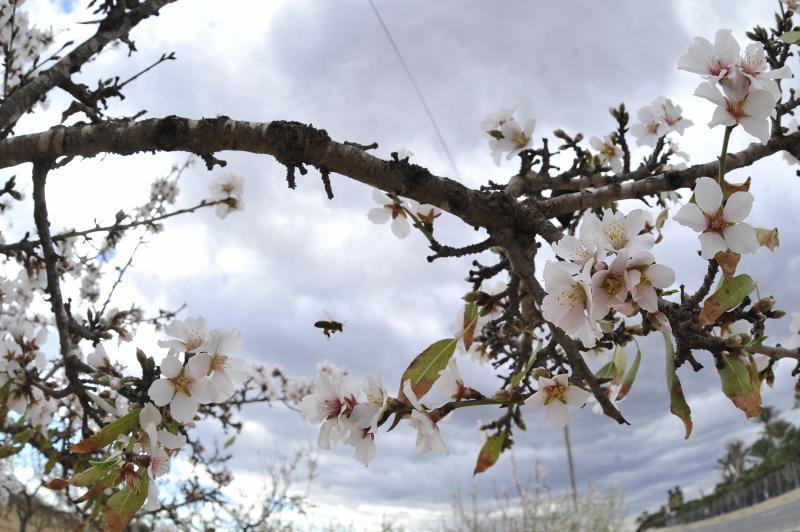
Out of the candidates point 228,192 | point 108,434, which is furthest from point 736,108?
point 228,192

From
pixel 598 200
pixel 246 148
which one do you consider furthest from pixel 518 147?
pixel 246 148

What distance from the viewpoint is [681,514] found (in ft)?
117

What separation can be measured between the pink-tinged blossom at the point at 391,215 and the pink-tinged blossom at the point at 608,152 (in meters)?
1.18

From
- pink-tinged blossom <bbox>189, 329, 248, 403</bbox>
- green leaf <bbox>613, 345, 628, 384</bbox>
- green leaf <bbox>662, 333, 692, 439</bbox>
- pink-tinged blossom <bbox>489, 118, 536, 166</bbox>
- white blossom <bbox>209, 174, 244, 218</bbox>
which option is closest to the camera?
green leaf <bbox>662, 333, 692, 439</bbox>

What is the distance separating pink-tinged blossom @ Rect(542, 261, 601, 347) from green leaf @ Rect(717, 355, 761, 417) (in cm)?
30

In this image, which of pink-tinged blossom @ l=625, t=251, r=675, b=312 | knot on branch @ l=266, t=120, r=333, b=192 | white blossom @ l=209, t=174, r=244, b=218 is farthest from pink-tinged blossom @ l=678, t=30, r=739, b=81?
white blossom @ l=209, t=174, r=244, b=218

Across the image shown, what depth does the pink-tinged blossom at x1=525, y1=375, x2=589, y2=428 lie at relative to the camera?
4.09 ft

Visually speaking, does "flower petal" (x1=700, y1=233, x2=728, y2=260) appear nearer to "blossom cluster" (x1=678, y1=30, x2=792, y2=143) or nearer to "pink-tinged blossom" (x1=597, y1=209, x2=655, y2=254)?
"pink-tinged blossom" (x1=597, y1=209, x2=655, y2=254)

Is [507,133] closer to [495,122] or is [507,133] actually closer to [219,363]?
[495,122]

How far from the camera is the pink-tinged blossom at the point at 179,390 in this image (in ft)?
4.04

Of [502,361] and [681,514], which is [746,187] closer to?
[502,361]

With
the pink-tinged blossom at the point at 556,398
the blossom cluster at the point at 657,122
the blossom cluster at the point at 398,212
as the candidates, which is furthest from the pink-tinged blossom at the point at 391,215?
the blossom cluster at the point at 657,122

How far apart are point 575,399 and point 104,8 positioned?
2396mm

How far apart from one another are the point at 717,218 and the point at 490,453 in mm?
864
